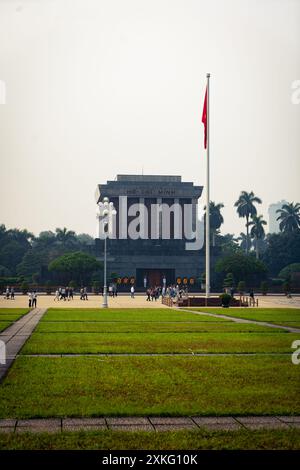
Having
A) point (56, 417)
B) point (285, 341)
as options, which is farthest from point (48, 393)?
point (285, 341)

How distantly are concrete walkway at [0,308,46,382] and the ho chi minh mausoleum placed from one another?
205 ft

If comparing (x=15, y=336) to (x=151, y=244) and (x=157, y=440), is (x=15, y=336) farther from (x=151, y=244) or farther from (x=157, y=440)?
(x=151, y=244)

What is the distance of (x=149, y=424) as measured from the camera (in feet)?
34.5

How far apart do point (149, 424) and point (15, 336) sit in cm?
1498

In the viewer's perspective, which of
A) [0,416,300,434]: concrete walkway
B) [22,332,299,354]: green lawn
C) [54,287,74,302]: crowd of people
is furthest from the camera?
[54,287,74,302]: crowd of people

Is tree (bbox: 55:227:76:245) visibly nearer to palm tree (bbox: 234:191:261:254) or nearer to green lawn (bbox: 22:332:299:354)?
palm tree (bbox: 234:191:261:254)

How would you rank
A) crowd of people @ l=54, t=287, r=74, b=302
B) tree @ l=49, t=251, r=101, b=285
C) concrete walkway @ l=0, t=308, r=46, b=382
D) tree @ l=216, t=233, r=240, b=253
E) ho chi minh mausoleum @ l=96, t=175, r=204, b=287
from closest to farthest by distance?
concrete walkway @ l=0, t=308, r=46, b=382 < crowd of people @ l=54, t=287, r=74, b=302 < tree @ l=49, t=251, r=101, b=285 < ho chi minh mausoleum @ l=96, t=175, r=204, b=287 < tree @ l=216, t=233, r=240, b=253

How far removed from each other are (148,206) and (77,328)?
255 ft

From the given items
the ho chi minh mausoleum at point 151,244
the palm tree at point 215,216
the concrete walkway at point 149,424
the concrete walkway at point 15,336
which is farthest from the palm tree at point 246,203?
the concrete walkway at point 149,424

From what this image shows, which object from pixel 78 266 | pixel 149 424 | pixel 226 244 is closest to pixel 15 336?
pixel 149 424

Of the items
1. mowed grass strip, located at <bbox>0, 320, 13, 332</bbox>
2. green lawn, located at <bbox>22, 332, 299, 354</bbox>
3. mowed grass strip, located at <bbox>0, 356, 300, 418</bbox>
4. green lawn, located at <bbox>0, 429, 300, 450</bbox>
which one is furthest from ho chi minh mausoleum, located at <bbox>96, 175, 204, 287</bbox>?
green lawn, located at <bbox>0, 429, 300, 450</bbox>

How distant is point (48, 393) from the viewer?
1294 cm

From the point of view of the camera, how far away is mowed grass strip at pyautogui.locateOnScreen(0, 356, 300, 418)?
1152cm
